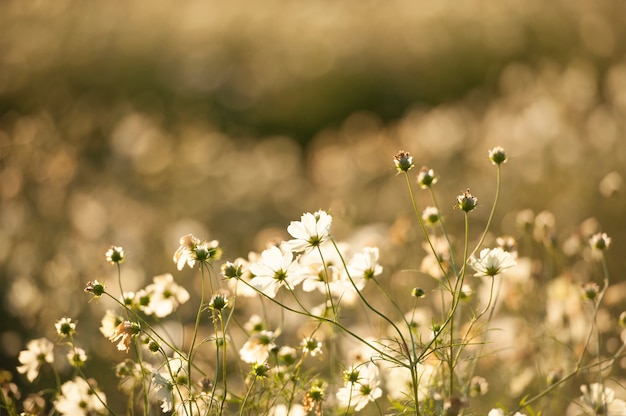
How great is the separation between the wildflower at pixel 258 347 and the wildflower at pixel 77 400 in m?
0.35

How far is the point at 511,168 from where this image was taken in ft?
14.0

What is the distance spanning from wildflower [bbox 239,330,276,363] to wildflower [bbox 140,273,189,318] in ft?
0.81

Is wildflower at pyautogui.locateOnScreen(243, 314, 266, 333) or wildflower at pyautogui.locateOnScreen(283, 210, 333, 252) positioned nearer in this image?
wildflower at pyautogui.locateOnScreen(283, 210, 333, 252)

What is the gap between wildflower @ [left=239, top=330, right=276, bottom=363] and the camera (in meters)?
1.54

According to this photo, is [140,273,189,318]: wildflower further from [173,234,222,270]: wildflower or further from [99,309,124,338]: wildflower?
[173,234,222,270]: wildflower

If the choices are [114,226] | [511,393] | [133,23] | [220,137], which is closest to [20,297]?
[114,226]

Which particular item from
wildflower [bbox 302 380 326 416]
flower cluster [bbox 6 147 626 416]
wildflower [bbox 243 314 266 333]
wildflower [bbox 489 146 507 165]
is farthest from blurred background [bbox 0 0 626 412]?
wildflower [bbox 302 380 326 416]

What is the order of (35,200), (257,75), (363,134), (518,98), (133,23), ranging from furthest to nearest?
(133,23) < (257,75) < (363,134) < (518,98) < (35,200)

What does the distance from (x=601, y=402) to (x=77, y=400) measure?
1.08 m

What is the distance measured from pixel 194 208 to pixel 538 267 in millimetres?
2919

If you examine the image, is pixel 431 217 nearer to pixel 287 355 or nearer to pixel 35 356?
pixel 287 355

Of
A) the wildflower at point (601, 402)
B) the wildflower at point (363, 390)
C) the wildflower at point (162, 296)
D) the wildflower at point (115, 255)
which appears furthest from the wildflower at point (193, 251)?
the wildflower at point (601, 402)

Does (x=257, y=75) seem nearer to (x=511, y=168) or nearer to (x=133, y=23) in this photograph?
(x=133, y=23)

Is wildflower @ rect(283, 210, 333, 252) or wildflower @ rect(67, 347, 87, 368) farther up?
wildflower @ rect(283, 210, 333, 252)
